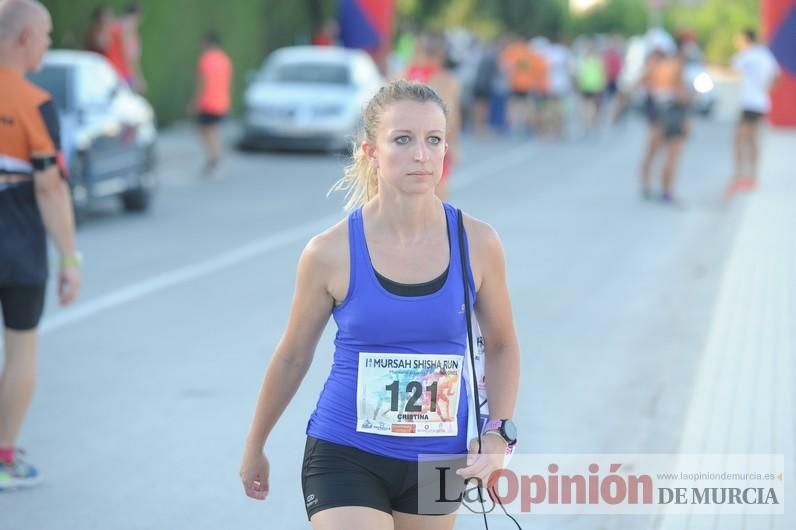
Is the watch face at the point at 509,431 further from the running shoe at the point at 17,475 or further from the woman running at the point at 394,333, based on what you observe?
the running shoe at the point at 17,475

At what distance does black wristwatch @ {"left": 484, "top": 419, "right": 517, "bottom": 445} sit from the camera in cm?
391

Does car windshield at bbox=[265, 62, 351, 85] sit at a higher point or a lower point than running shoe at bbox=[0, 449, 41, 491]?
lower

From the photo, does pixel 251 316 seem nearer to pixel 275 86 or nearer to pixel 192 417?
pixel 192 417

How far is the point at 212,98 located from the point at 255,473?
58.3 feet

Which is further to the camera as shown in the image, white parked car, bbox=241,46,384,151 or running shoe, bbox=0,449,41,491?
white parked car, bbox=241,46,384,151

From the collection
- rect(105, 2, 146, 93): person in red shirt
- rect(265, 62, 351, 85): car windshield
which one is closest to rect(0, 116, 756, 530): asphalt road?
rect(105, 2, 146, 93): person in red shirt

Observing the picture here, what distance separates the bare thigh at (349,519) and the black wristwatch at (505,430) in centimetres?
36

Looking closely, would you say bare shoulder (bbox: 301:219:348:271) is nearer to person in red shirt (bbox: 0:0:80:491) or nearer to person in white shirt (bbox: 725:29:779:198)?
person in red shirt (bbox: 0:0:80:491)

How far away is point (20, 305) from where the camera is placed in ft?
20.1

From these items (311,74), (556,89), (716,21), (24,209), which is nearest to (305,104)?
(311,74)

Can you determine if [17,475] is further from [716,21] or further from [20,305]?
[716,21]

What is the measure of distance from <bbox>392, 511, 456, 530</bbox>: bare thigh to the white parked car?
20396 mm

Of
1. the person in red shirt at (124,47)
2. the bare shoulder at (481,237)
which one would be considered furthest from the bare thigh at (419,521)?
the person in red shirt at (124,47)

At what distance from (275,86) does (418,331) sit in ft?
71.4
